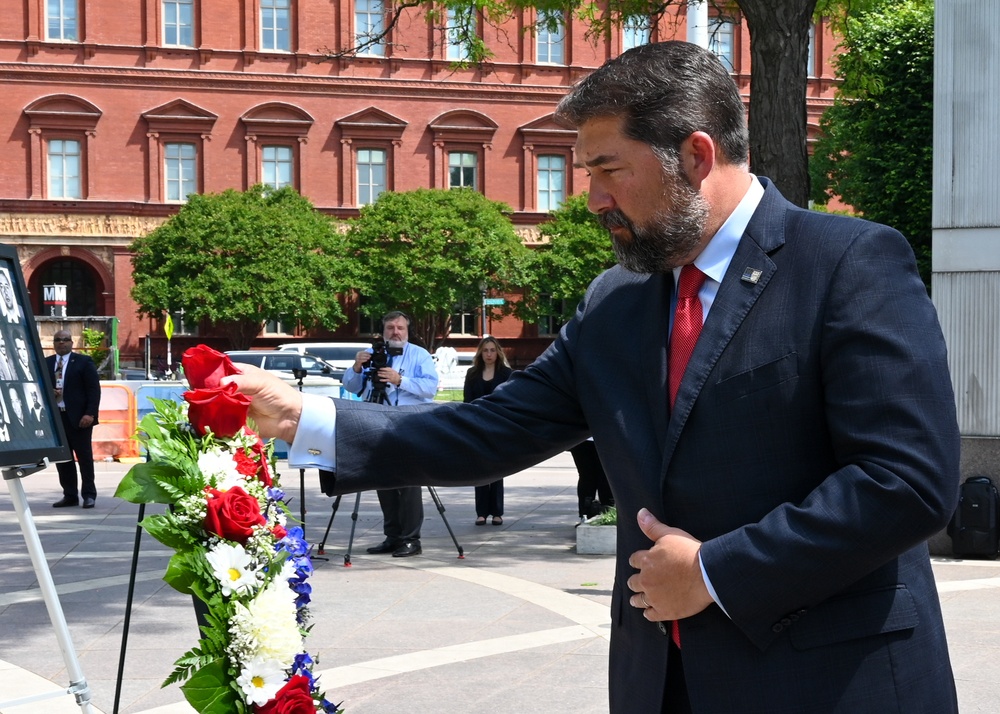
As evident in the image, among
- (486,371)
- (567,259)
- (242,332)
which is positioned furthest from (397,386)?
(567,259)

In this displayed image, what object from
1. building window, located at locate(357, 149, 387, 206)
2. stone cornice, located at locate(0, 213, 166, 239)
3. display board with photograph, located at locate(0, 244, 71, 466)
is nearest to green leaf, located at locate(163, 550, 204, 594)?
display board with photograph, located at locate(0, 244, 71, 466)

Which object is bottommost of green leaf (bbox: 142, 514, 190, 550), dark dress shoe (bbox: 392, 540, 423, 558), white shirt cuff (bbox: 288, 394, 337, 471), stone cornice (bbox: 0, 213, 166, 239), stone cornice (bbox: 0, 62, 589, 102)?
dark dress shoe (bbox: 392, 540, 423, 558)

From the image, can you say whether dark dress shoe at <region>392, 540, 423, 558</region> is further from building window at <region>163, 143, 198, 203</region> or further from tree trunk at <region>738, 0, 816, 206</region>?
building window at <region>163, 143, 198, 203</region>

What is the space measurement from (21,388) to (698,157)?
12.5 feet

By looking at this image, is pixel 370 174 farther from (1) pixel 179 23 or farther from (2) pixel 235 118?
(1) pixel 179 23

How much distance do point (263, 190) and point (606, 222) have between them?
46.5 meters

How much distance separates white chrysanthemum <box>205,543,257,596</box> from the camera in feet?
8.75

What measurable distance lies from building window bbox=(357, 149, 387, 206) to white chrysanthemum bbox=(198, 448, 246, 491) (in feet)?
161

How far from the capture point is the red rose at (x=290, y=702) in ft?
8.77

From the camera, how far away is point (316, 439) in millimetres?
2643

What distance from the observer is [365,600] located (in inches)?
330

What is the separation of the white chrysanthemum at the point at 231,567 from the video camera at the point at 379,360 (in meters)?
7.48

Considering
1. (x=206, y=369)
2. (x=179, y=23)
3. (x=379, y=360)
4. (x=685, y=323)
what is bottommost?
(x=379, y=360)

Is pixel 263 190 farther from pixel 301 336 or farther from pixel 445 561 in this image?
pixel 445 561
